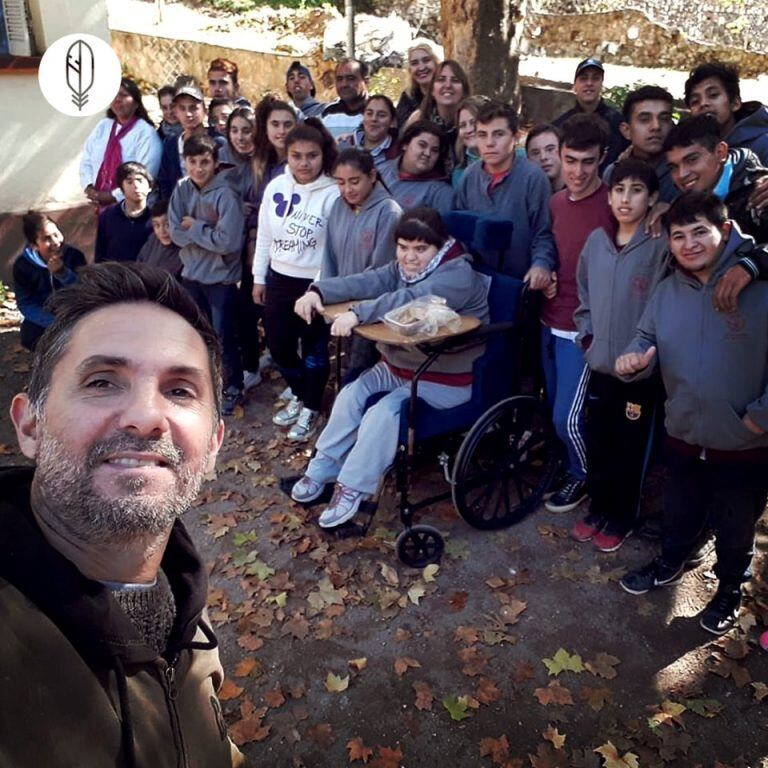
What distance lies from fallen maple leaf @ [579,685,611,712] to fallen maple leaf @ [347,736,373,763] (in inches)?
38.8

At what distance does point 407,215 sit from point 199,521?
2309 mm

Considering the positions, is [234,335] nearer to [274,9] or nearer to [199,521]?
[199,521]

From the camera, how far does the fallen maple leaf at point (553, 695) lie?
3.30m

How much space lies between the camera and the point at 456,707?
3275 mm

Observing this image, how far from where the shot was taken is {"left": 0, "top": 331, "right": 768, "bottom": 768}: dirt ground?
10.3ft

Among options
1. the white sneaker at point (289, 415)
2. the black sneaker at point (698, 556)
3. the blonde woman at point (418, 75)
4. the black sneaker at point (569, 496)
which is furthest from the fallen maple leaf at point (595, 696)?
the blonde woman at point (418, 75)

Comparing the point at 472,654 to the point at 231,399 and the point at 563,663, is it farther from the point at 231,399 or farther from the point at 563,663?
the point at 231,399

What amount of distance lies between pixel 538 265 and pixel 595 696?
7.44 ft

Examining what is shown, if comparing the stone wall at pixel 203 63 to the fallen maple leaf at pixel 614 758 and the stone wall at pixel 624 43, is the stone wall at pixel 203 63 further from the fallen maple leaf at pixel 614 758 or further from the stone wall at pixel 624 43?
the fallen maple leaf at pixel 614 758

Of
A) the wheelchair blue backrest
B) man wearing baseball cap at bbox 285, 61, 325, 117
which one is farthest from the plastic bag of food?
man wearing baseball cap at bbox 285, 61, 325, 117

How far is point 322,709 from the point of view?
332 centimetres

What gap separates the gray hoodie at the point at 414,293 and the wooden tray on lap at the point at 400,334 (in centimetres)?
11

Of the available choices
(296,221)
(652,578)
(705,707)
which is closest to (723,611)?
(652,578)

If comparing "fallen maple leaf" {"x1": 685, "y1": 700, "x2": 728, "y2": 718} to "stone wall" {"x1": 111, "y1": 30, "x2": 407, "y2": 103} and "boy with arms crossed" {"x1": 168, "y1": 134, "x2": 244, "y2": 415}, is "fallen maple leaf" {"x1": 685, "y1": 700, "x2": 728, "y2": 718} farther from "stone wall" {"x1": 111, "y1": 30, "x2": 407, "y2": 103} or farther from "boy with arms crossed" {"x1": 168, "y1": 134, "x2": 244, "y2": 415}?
"stone wall" {"x1": 111, "y1": 30, "x2": 407, "y2": 103}
